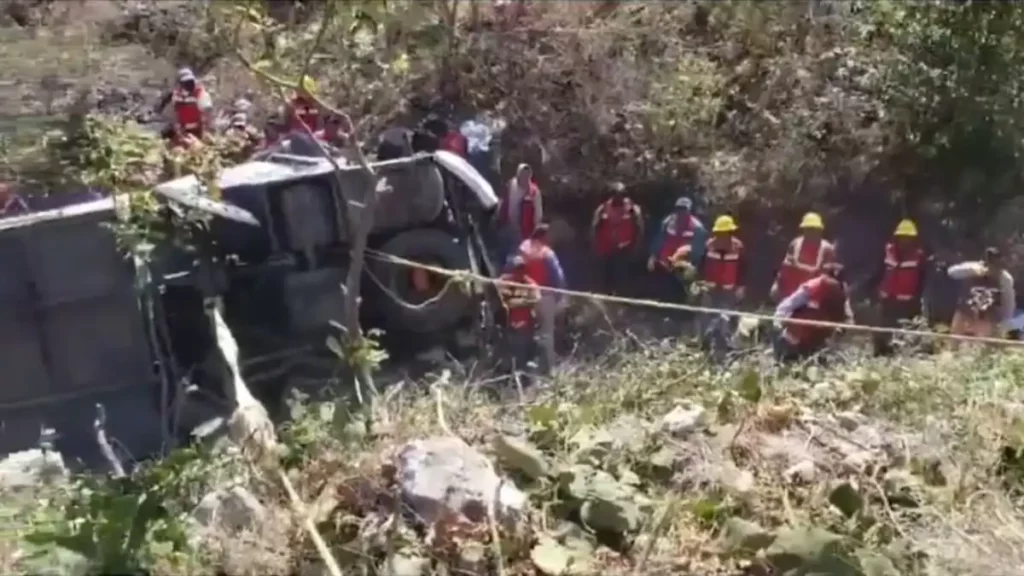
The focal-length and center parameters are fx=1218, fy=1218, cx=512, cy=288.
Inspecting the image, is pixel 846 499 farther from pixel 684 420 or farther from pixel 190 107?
pixel 190 107

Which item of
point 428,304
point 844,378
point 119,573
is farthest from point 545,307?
point 119,573

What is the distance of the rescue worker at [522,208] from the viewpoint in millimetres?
8164

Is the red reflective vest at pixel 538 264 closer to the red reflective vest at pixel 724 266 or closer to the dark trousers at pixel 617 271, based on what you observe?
the red reflective vest at pixel 724 266

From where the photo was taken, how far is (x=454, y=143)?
873cm

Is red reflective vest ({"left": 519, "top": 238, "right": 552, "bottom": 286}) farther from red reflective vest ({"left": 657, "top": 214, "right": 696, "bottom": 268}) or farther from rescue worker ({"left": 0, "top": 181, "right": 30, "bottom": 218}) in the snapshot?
→ rescue worker ({"left": 0, "top": 181, "right": 30, "bottom": 218})

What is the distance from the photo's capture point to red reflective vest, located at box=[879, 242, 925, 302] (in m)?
7.39

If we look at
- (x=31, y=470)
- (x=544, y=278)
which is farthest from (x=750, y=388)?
(x=544, y=278)

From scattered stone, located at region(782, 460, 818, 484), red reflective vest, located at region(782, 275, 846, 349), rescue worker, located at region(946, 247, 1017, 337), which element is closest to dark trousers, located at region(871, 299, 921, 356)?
rescue worker, located at region(946, 247, 1017, 337)

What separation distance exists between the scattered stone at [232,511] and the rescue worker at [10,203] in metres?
3.29

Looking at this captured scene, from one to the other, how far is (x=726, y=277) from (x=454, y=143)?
232cm

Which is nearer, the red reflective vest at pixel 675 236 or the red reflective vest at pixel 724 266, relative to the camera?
the red reflective vest at pixel 724 266

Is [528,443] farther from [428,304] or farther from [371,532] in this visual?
[428,304]

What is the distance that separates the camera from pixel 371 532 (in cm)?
288

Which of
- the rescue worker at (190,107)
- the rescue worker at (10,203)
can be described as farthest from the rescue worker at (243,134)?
the rescue worker at (10,203)
